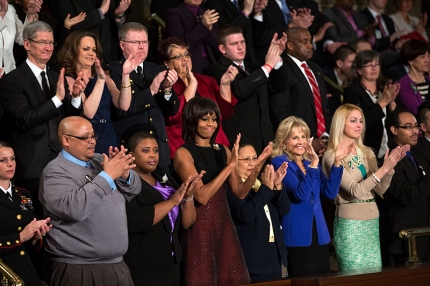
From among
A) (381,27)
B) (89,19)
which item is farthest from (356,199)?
(381,27)

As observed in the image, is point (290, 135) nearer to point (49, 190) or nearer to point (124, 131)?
point (124, 131)

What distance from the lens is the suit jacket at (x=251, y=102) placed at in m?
6.90

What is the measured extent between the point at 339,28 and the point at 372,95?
6.01 feet

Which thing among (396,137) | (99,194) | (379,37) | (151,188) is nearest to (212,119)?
(151,188)

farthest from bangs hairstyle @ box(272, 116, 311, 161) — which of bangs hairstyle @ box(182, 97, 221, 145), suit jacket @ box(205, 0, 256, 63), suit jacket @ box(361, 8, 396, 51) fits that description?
suit jacket @ box(361, 8, 396, 51)

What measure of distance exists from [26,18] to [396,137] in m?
2.99

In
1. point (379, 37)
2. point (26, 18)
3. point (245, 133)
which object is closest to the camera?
point (26, 18)

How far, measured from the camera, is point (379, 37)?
32.4 ft

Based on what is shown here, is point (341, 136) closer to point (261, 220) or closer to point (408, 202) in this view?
point (408, 202)

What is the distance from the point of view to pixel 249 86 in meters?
6.88

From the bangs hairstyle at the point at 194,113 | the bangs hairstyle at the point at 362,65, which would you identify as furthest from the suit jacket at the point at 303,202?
the bangs hairstyle at the point at 362,65

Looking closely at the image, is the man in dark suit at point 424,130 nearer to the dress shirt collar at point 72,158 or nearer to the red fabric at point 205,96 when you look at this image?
the red fabric at point 205,96

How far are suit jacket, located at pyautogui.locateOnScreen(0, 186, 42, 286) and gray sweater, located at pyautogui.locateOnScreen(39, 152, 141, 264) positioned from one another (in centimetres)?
15

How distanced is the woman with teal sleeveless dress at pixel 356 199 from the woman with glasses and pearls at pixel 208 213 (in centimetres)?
108
